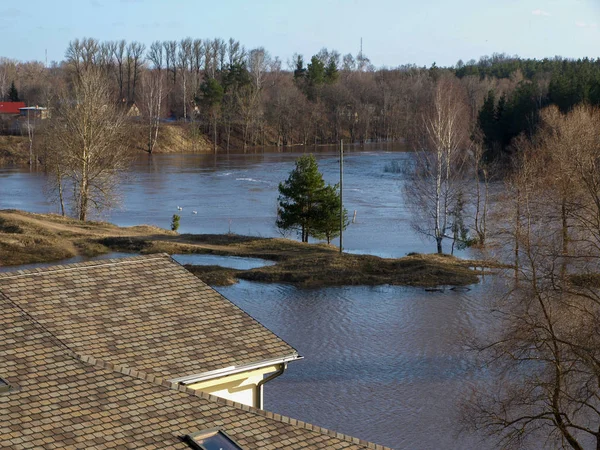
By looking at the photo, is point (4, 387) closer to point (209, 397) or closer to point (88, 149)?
point (209, 397)

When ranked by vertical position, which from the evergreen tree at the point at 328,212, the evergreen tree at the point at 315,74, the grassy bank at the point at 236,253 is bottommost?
the grassy bank at the point at 236,253

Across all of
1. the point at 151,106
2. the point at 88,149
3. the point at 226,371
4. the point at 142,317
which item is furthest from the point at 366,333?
the point at 151,106

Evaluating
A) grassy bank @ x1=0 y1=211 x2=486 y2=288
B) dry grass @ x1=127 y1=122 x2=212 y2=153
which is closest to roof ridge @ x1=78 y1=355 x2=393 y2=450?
grassy bank @ x1=0 y1=211 x2=486 y2=288

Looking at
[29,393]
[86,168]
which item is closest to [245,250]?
[86,168]

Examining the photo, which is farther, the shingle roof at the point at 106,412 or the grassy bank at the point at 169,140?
the grassy bank at the point at 169,140

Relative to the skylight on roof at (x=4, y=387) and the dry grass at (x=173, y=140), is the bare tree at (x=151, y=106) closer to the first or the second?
the dry grass at (x=173, y=140)

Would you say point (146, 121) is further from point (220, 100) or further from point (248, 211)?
point (248, 211)

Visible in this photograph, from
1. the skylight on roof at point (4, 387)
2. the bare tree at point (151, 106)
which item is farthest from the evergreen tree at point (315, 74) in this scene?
the skylight on roof at point (4, 387)
